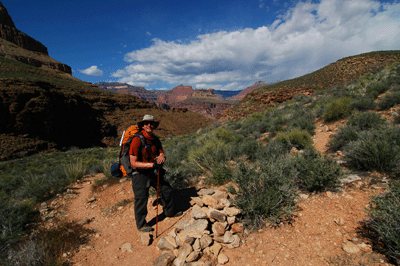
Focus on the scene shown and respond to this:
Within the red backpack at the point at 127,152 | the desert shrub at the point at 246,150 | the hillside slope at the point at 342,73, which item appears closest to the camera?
the red backpack at the point at 127,152

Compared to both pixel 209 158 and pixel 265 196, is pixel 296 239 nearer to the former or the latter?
pixel 265 196

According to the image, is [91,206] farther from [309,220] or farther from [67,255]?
[309,220]

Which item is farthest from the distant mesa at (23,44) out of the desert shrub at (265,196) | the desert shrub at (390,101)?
the desert shrub at (390,101)

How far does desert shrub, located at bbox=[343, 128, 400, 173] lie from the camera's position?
2.92 m

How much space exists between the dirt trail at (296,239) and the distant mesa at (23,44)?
247 feet

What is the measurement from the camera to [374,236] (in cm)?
190

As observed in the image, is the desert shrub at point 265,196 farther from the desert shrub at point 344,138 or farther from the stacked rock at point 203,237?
the desert shrub at point 344,138

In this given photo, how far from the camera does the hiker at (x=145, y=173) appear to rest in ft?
9.34

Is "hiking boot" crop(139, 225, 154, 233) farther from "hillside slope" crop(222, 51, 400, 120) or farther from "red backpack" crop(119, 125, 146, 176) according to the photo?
"hillside slope" crop(222, 51, 400, 120)

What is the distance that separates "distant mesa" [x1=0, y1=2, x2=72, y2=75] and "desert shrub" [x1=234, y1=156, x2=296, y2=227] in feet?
252

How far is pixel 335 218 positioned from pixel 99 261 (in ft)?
10.9

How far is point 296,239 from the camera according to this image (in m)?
2.16

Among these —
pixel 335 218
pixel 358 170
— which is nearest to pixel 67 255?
pixel 335 218

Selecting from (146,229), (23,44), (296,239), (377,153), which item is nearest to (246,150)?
(377,153)
